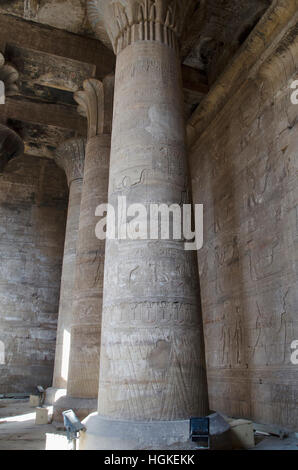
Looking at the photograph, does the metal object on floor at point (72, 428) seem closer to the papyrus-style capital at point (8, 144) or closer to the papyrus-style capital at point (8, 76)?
the papyrus-style capital at point (8, 76)

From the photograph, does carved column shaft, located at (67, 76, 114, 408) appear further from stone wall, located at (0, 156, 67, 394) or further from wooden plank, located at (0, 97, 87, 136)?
stone wall, located at (0, 156, 67, 394)

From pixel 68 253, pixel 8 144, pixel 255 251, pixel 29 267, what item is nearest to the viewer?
pixel 255 251

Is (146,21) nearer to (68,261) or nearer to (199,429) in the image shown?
(199,429)

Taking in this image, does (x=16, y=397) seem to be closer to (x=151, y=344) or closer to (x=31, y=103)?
(x=31, y=103)

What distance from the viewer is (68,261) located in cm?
1075

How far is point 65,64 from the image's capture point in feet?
30.4

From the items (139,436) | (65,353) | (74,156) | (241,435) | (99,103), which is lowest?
(241,435)

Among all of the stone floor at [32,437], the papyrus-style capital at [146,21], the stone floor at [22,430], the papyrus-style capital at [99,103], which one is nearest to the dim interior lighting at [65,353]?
the stone floor at [22,430]

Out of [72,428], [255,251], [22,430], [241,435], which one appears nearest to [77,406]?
[22,430]

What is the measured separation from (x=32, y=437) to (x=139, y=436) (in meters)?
2.84

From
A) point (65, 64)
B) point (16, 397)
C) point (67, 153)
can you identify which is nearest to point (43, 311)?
point (16, 397)

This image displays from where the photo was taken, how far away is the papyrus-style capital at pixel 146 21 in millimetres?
5887

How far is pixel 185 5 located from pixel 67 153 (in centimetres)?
631

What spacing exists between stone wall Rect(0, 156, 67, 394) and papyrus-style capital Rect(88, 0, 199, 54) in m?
9.51
